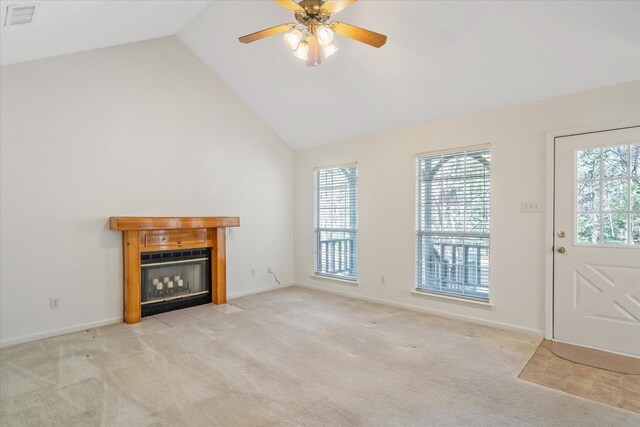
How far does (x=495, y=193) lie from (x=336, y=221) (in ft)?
8.03

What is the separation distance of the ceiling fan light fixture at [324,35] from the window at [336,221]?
2.66 meters

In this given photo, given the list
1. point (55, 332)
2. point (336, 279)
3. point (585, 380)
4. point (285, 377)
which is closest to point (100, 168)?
point (55, 332)

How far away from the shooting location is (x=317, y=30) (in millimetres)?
2629

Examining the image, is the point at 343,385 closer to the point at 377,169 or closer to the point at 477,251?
the point at 477,251

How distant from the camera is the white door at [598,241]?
299cm

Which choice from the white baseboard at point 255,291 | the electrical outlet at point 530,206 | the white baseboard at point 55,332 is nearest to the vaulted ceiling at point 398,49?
the electrical outlet at point 530,206

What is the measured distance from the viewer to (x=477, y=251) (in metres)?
3.96

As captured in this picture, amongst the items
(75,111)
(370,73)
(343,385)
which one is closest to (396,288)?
(343,385)

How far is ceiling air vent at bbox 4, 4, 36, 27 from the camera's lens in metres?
2.19

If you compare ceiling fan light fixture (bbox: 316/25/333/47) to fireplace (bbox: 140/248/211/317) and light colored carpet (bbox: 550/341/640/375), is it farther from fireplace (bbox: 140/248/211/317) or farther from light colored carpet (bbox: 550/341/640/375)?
light colored carpet (bbox: 550/341/640/375)

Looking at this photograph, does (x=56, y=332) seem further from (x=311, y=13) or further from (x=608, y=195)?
(x=608, y=195)

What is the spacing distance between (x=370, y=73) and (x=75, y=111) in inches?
130

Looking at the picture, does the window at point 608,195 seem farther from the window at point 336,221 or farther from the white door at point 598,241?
the window at point 336,221

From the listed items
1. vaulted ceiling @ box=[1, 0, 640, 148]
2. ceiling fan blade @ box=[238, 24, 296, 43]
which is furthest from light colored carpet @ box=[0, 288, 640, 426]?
ceiling fan blade @ box=[238, 24, 296, 43]
